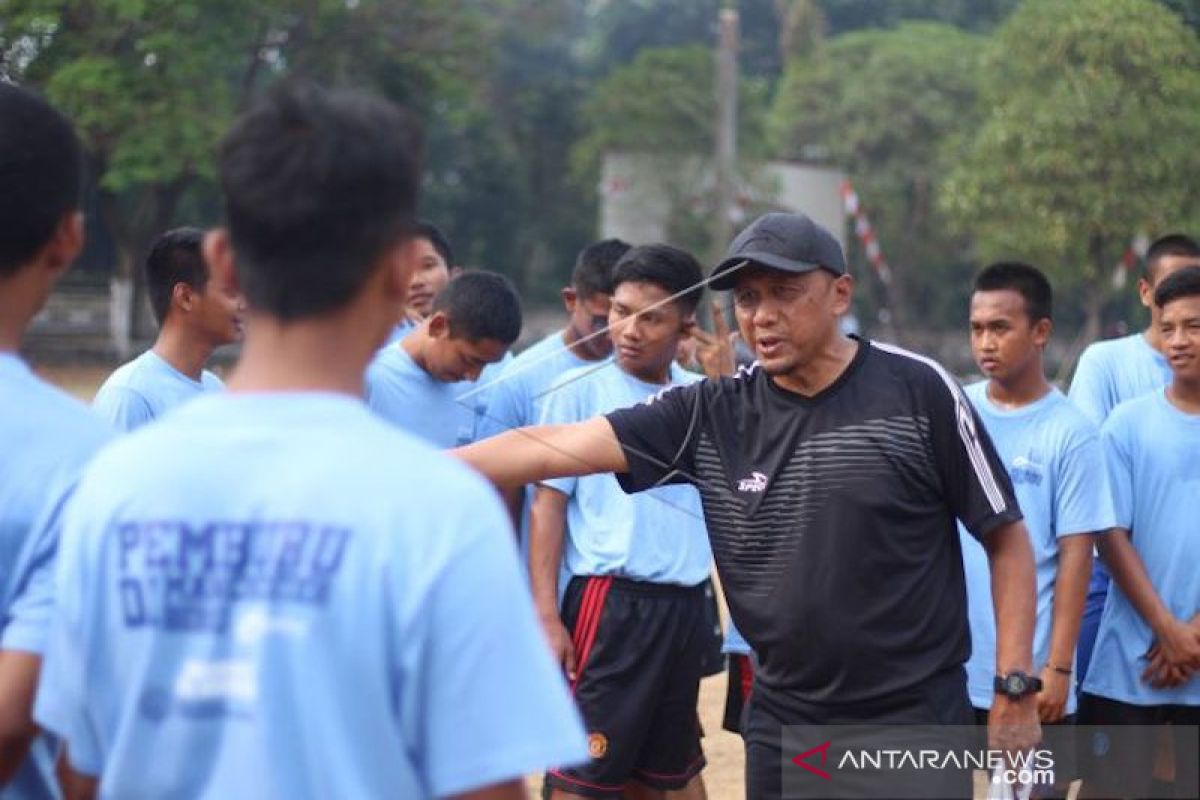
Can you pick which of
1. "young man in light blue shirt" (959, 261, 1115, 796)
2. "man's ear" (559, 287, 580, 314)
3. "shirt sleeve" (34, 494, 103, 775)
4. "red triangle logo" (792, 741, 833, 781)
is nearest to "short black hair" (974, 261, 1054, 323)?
"young man in light blue shirt" (959, 261, 1115, 796)

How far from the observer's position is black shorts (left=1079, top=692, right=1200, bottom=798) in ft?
18.2

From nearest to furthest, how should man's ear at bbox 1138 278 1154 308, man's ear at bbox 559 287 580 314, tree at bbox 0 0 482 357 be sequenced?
1. man's ear at bbox 1138 278 1154 308
2. man's ear at bbox 559 287 580 314
3. tree at bbox 0 0 482 357

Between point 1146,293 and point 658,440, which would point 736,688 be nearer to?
point 658,440

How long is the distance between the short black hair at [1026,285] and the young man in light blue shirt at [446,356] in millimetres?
1546

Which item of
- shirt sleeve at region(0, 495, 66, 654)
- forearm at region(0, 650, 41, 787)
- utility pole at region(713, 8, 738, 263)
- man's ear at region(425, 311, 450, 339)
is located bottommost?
forearm at region(0, 650, 41, 787)

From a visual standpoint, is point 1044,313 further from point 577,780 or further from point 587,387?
point 577,780

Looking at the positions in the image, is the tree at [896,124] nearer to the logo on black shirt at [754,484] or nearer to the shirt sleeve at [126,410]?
the shirt sleeve at [126,410]

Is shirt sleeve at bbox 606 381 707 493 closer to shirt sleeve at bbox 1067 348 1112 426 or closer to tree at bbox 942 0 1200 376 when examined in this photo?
shirt sleeve at bbox 1067 348 1112 426

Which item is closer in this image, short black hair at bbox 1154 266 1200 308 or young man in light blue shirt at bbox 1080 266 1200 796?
young man in light blue shirt at bbox 1080 266 1200 796

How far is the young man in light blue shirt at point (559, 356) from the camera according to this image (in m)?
6.33

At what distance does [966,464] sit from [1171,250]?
3.61m

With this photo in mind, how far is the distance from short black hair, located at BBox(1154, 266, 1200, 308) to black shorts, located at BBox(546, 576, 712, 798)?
6.05ft

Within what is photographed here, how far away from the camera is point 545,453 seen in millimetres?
4250

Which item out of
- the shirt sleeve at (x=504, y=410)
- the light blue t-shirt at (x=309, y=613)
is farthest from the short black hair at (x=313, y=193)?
the shirt sleeve at (x=504, y=410)
